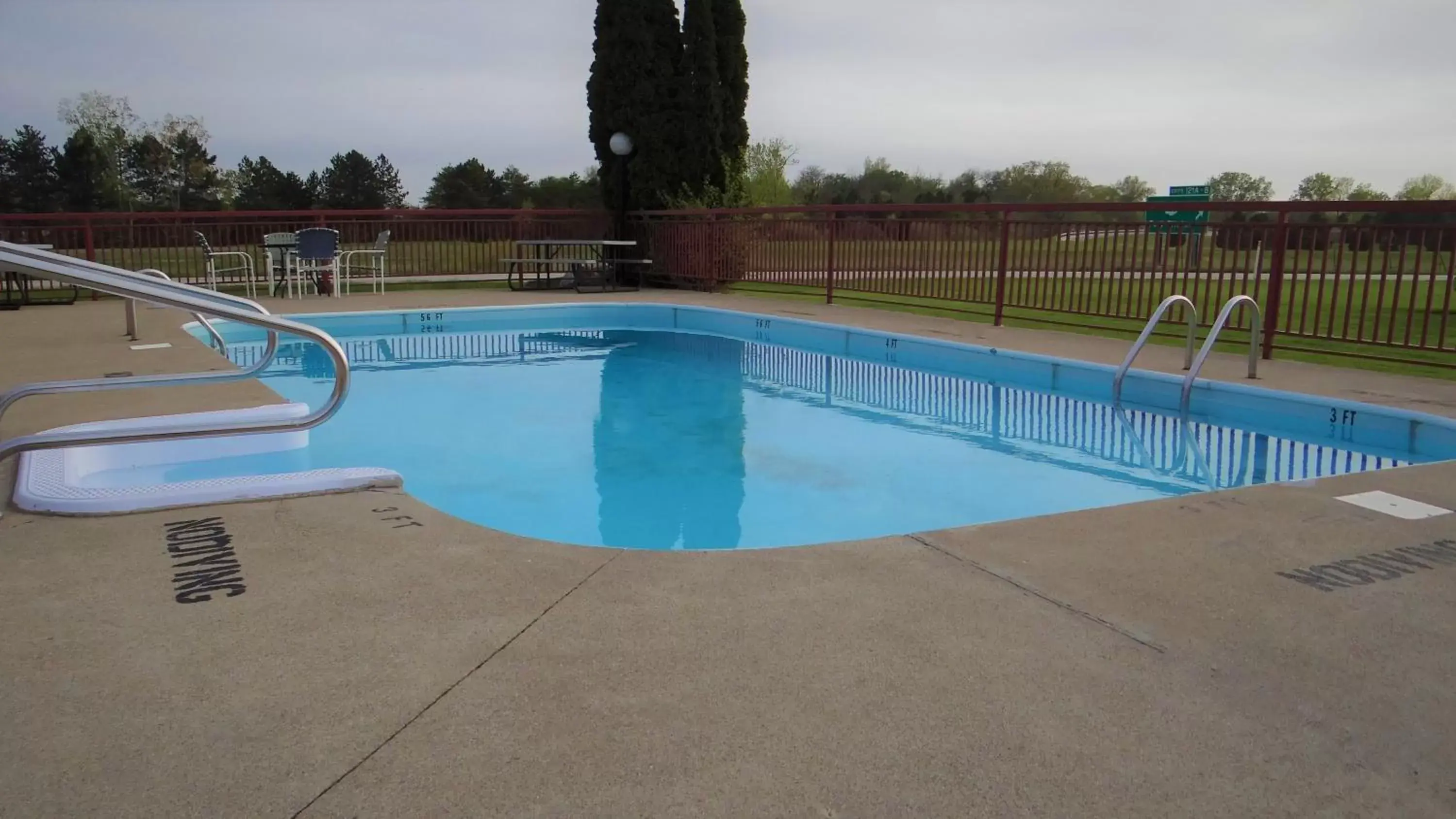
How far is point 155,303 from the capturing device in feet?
9.69

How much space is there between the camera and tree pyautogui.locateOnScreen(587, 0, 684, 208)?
14.9 m

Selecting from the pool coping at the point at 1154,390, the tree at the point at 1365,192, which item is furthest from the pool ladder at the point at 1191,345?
the tree at the point at 1365,192

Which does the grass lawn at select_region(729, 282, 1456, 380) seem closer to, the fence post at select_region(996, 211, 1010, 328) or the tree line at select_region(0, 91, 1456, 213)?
the fence post at select_region(996, 211, 1010, 328)

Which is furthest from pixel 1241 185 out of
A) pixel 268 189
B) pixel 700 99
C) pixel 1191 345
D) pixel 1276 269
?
pixel 1191 345

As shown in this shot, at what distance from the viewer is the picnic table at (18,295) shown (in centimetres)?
1097

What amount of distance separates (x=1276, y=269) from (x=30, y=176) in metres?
43.3

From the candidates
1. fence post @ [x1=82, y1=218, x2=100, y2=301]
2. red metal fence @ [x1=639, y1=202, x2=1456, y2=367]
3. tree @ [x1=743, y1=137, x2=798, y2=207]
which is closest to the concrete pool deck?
red metal fence @ [x1=639, y1=202, x2=1456, y2=367]

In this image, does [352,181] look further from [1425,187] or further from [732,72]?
[1425,187]

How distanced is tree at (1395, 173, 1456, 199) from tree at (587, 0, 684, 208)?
140 feet

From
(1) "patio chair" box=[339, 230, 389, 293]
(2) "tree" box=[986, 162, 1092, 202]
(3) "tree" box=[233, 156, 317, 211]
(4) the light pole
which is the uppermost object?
(2) "tree" box=[986, 162, 1092, 202]

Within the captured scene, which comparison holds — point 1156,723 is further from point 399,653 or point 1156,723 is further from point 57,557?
point 57,557

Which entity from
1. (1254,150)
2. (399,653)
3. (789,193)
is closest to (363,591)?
(399,653)

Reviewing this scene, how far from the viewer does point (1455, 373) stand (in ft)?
24.4

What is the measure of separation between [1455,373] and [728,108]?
36.5 ft
